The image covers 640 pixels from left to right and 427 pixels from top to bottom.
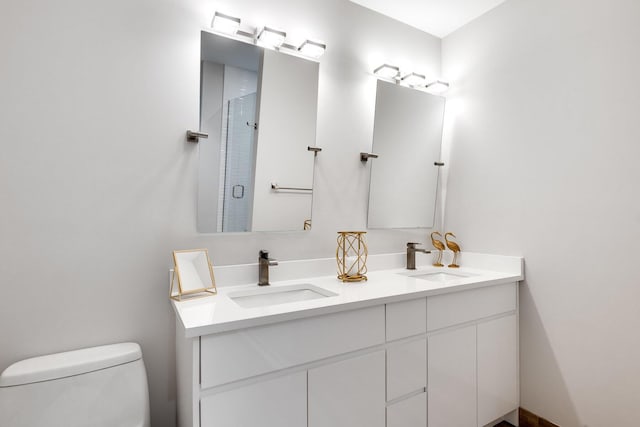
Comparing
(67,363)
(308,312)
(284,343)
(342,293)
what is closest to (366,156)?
(342,293)

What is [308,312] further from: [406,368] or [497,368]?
[497,368]


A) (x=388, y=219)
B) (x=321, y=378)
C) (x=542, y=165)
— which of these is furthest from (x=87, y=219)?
(x=542, y=165)

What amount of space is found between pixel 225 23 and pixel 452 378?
208cm

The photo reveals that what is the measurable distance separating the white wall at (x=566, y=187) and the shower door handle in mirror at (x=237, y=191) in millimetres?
1572

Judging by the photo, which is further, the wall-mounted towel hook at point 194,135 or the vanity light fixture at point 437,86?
the vanity light fixture at point 437,86

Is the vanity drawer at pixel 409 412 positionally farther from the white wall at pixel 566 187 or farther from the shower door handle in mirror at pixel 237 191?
the shower door handle in mirror at pixel 237 191

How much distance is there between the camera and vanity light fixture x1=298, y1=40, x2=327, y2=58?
1.81m

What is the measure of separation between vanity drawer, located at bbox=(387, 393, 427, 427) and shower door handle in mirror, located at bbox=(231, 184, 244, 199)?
1203mm

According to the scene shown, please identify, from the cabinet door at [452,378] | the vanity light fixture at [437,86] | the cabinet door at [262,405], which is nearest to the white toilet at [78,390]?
the cabinet door at [262,405]

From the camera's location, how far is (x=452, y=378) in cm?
166

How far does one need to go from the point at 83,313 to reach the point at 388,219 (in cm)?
172

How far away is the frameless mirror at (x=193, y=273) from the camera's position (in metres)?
1.41

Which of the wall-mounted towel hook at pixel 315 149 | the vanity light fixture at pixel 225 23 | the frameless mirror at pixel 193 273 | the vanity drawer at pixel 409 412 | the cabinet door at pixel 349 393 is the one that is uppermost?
the vanity light fixture at pixel 225 23

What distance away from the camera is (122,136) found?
1.43 metres
